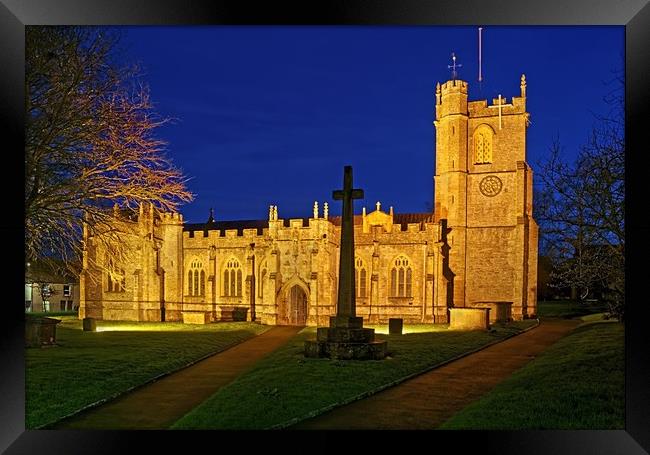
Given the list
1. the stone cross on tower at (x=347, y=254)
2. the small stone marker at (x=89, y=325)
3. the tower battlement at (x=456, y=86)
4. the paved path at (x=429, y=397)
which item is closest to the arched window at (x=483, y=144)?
the tower battlement at (x=456, y=86)

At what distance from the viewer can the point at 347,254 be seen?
1342cm

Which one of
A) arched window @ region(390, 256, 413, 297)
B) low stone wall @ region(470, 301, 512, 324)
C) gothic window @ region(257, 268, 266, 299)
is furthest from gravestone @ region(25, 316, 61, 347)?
low stone wall @ region(470, 301, 512, 324)

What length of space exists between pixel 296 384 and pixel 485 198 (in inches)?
788

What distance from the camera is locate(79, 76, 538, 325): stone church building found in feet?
80.2

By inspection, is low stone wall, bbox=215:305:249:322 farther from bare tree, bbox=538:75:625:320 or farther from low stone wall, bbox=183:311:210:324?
bare tree, bbox=538:75:625:320

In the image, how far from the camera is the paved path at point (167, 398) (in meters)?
8.90

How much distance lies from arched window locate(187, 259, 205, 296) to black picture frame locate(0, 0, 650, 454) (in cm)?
1829

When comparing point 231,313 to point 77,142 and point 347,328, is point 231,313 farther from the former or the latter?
point 77,142

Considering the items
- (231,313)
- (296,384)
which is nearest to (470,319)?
(231,313)

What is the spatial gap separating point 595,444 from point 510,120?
2273 cm

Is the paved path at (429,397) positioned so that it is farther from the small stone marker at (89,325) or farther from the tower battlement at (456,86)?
the tower battlement at (456,86)

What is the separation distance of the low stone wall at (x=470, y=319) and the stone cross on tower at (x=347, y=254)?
8.45 metres
